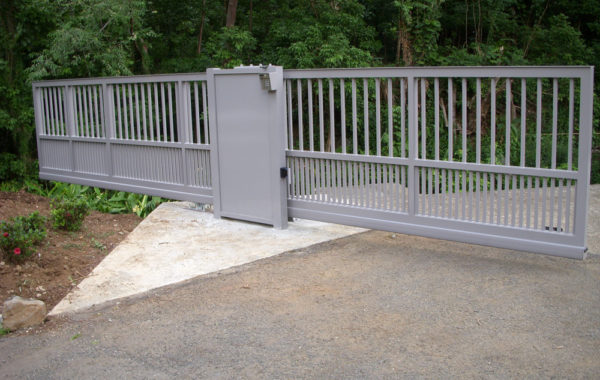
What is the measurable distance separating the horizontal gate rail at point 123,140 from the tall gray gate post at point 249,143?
30 centimetres

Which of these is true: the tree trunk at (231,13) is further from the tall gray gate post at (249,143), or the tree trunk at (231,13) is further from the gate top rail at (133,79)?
the tall gray gate post at (249,143)

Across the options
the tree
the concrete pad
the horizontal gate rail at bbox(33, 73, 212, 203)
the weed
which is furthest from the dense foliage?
the weed

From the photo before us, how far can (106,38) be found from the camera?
40.1ft

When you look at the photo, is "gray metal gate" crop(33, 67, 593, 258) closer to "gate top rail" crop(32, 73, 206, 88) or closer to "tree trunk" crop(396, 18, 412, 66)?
"gate top rail" crop(32, 73, 206, 88)

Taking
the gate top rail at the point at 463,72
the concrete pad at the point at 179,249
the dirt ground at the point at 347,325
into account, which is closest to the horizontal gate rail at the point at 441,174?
the gate top rail at the point at 463,72

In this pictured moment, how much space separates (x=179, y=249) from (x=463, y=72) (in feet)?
10.8

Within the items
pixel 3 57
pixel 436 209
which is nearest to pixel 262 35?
pixel 3 57

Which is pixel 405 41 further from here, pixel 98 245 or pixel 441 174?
pixel 98 245

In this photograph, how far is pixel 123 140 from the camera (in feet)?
29.0

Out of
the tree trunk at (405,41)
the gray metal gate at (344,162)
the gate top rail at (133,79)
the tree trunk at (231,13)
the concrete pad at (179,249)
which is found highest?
the tree trunk at (231,13)

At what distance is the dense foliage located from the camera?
1091cm

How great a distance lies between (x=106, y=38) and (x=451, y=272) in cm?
903

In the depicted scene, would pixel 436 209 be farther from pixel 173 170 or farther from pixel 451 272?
pixel 173 170

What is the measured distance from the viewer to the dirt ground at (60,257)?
17.8 ft
